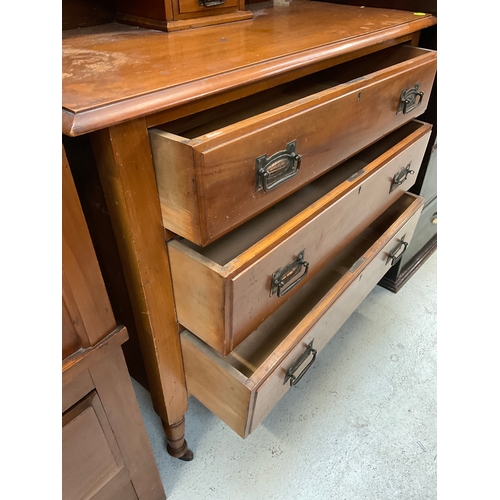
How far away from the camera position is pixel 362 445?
957 mm

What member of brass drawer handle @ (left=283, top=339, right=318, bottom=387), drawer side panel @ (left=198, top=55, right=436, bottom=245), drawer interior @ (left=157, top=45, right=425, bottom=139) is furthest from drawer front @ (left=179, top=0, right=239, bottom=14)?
brass drawer handle @ (left=283, top=339, right=318, bottom=387)

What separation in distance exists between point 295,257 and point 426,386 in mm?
689

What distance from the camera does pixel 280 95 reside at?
85 cm

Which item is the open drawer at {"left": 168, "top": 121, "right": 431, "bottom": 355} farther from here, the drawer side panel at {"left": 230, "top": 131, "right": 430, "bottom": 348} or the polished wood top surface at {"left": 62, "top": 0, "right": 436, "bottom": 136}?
the polished wood top surface at {"left": 62, "top": 0, "right": 436, "bottom": 136}

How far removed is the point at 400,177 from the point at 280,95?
1.10 ft

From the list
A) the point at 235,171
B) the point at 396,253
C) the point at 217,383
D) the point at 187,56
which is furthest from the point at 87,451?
the point at 396,253

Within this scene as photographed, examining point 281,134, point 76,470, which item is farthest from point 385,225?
point 76,470

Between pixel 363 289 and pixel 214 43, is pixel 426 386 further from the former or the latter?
pixel 214 43

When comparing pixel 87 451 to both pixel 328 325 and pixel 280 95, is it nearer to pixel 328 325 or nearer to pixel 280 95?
pixel 328 325

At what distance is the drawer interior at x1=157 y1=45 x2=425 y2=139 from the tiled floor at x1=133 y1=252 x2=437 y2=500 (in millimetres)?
704

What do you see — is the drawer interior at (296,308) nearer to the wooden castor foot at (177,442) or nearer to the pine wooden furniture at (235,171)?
the pine wooden furniture at (235,171)

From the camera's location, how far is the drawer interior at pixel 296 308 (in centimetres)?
80

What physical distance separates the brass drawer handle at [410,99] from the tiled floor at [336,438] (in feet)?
2.21

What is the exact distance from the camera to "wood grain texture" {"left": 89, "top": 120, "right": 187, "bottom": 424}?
18.4 inches
